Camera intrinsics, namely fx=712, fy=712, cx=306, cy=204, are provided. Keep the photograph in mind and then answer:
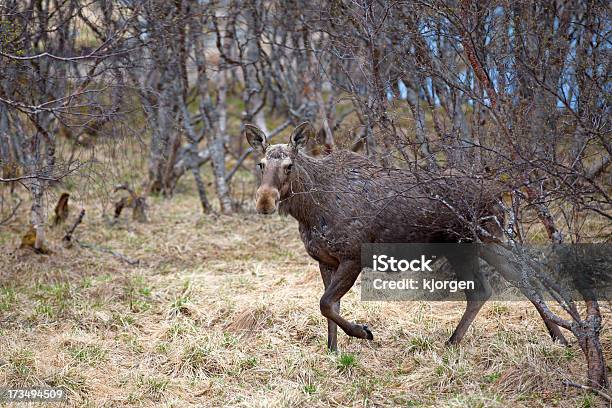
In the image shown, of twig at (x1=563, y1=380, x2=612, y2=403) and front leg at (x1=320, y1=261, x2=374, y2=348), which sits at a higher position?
front leg at (x1=320, y1=261, x2=374, y2=348)

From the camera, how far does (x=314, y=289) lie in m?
8.86

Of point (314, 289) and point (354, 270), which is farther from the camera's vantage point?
point (314, 289)

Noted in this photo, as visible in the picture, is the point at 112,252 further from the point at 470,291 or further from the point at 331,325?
the point at 470,291

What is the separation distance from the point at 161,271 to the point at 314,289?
2.56m

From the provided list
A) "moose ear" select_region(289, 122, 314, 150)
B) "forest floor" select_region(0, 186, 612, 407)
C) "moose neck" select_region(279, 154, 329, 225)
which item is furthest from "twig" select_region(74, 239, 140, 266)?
"moose ear" select_region(289, 122, 314, 150)

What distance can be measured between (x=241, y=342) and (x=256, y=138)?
2065mm

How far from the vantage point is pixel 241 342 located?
721 cm

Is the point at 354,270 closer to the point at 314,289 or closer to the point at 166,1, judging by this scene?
the point at 314,289

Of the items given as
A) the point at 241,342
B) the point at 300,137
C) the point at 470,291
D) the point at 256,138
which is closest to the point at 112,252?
the point at 241,342

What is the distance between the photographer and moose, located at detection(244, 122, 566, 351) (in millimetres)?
6637

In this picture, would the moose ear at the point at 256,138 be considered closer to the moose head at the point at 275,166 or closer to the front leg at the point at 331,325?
the moose head at the point at 275,166

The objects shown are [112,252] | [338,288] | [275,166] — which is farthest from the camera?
[112,252]

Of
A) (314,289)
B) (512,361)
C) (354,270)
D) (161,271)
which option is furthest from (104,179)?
(512,361)

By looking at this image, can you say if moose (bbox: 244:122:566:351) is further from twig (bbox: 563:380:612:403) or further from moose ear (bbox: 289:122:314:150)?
twig (bbox: 563:380:612:403)
